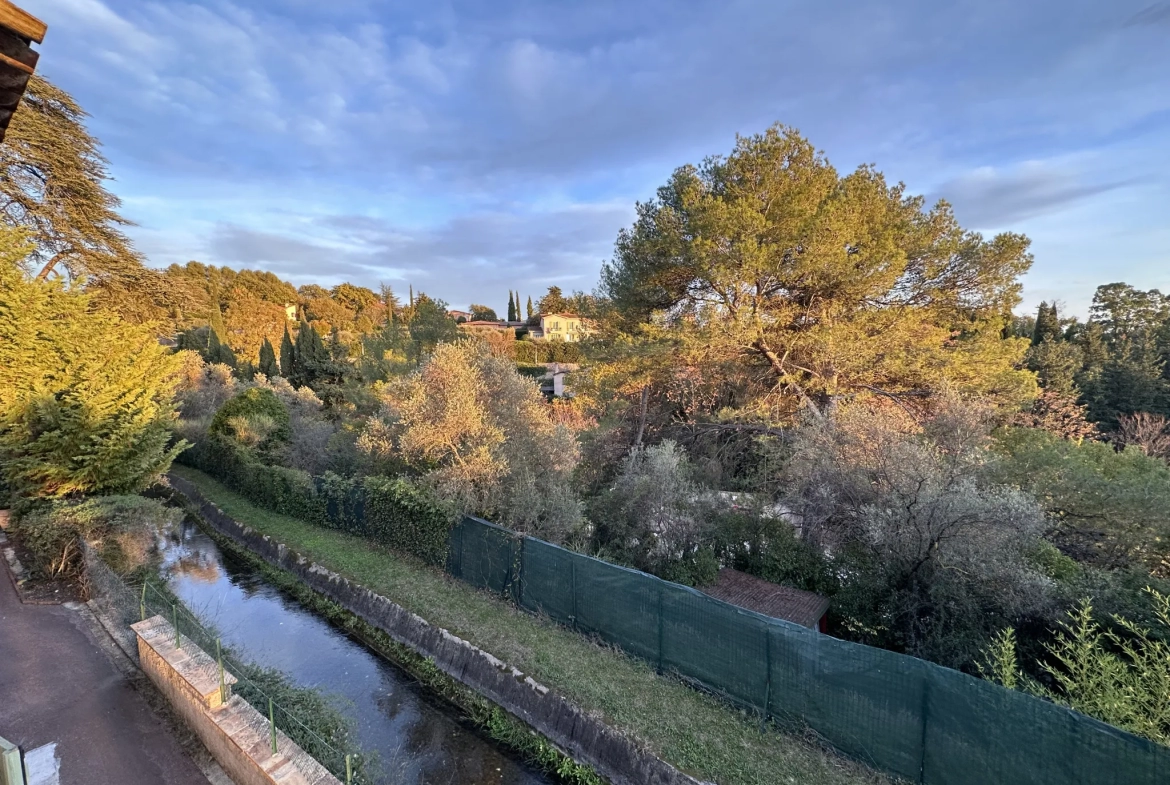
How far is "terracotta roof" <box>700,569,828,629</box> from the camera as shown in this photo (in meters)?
8.84

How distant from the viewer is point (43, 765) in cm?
550

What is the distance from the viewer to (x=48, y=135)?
16250 mm

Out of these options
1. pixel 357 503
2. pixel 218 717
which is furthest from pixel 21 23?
pixel 357 503

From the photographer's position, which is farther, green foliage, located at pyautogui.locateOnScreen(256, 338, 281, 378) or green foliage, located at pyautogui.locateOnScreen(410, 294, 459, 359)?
green foliage, located at pyautogui.locateOnScreen(256, 338, 281, 378)

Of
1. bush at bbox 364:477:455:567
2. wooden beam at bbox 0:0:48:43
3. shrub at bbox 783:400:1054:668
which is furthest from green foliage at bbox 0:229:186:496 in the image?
shrub at bbox 783:400:1054:668

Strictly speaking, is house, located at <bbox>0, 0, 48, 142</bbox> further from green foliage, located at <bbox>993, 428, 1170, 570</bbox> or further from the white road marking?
green foliage, located at <bbox>993, 428, 1170, 570</bbox>

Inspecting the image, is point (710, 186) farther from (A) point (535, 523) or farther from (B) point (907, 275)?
(A) point (535, 523)

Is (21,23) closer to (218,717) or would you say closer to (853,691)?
(218,717)

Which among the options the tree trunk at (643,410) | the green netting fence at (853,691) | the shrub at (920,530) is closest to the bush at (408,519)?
the green netting fence at (853,691)

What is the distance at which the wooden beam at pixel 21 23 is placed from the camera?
2.28 meters

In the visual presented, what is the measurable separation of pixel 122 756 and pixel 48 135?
65.8 feet

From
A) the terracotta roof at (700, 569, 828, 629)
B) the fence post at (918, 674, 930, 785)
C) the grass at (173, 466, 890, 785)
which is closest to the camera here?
the fence post at (918, 674, 930, 785)

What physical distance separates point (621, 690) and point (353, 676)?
4610 millimetres

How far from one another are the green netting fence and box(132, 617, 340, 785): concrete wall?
4508 mm
